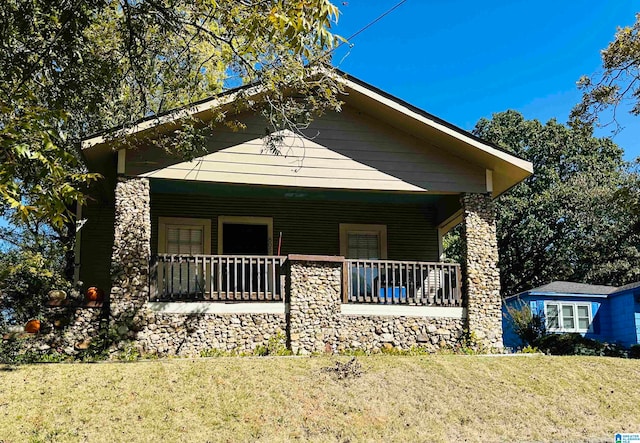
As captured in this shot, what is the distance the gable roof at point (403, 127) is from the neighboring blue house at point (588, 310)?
330 inches

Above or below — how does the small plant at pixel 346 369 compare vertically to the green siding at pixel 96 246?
below

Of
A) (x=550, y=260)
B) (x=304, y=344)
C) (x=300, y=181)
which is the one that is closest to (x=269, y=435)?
(x=304, y=344)

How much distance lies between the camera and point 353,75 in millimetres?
14820

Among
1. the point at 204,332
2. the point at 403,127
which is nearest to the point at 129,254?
the point at 204,332

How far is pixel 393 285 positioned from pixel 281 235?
3.67 meters

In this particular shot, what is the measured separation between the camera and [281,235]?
17359 millimetres

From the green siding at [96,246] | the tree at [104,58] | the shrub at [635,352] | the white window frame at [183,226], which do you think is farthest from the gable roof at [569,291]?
the green siding at [96,246]

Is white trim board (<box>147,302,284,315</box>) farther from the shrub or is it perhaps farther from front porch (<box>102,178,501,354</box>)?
the shrub

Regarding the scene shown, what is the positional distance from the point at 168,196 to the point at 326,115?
455cm

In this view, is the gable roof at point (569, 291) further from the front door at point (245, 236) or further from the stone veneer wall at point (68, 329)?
the stone veneer wall at point (68, 329)

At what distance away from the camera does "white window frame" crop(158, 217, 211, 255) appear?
16.9 meters

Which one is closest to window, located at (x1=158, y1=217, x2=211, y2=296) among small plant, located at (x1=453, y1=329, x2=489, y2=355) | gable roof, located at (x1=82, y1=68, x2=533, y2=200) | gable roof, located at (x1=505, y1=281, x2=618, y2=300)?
gable roof, located at (x1=82, y1=68, x2=533, y2=200)

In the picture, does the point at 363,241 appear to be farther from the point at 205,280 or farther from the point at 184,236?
the point at 205,280

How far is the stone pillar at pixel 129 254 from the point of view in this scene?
44.1ft
